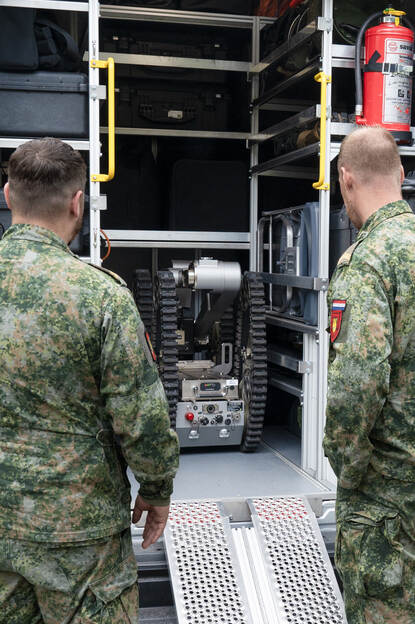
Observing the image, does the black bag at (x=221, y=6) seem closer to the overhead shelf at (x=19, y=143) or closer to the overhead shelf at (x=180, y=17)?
the overhead shelf at (x=180, y=17)

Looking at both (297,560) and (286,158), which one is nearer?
(297,560)

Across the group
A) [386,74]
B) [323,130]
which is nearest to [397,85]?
[386,74]

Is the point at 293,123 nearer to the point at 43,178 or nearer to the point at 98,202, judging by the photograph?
the point at 98,202

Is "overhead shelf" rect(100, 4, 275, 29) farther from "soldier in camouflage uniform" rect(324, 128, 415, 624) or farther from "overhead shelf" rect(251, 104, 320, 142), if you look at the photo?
"soldier in camouflage uniform" rect(324, 128, 415, 624)

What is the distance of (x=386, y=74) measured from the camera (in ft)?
14.2

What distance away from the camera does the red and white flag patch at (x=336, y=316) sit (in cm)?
246

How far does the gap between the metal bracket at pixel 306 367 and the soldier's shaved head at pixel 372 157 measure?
7.48 ft

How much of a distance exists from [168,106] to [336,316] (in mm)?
4063

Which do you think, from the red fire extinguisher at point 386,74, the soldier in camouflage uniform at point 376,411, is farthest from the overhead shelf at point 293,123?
the soldier in camouflage uniform at point 376,411

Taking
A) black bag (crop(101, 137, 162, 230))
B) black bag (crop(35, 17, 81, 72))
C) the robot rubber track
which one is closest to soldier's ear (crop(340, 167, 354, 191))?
black bag (crop(35, 17, 81, 72))

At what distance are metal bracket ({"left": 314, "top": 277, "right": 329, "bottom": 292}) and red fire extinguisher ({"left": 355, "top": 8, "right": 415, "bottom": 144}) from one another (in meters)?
0.98

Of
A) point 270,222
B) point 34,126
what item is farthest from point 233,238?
point 34,126

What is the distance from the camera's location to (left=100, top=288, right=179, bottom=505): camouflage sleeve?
2137 mm

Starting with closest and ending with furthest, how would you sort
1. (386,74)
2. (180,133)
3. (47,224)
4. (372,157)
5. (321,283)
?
1. (47,224)
2. (372,157)
3. (386,74)
4. (321,283)
5. (180,133)
